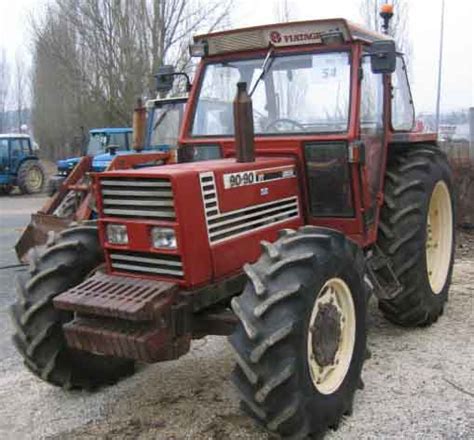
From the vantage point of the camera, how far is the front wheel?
11.0 ft

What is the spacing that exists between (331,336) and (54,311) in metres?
1.66

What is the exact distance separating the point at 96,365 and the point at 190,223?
4.45 feet

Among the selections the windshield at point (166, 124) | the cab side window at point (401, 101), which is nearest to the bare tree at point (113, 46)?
the windshield at point (166, 124)

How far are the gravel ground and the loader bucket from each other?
9.87ft

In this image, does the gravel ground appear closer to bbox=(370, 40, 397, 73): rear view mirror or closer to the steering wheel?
the steering wheel

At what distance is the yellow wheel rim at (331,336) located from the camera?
371 cm

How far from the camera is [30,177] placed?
2128cm

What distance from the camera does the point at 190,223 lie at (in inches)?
145

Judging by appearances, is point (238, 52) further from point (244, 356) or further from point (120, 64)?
point (120, 64)

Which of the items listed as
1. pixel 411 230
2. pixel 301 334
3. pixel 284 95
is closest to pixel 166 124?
pixel 284 95

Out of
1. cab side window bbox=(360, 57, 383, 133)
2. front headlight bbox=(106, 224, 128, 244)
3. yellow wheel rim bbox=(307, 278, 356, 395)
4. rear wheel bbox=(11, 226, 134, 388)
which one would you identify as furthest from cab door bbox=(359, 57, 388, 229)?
rear wheel bbox=(11, 226, 134, 388)

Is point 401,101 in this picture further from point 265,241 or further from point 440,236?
point 265,241

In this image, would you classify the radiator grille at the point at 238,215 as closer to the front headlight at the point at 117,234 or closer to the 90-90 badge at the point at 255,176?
the 90-90 badge at the point at 255,176

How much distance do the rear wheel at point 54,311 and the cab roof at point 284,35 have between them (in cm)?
165
